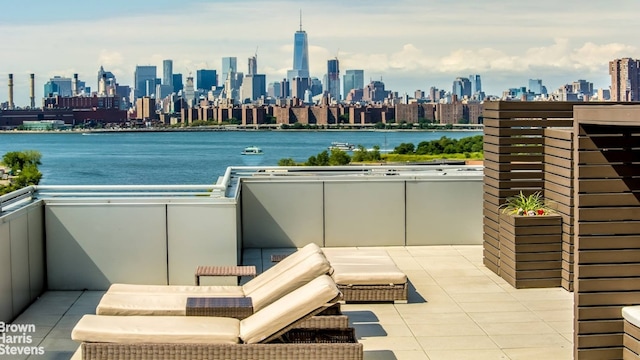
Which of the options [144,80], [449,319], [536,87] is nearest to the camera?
[449,319]

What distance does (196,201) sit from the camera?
A: 7.91 m

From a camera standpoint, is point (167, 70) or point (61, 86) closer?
point (167, 70)

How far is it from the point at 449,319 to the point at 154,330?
2.64 m

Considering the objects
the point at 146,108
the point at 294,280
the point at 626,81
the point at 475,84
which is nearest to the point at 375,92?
the point at 475,84

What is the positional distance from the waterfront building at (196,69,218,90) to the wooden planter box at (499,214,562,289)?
15828cm

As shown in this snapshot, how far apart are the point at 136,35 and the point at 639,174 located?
12060 centimetres

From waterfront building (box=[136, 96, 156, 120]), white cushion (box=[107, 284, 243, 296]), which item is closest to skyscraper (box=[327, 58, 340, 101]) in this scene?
waterfront building (box=[136, 96, 156, 120])

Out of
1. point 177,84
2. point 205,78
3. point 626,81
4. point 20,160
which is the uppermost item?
point 205,78

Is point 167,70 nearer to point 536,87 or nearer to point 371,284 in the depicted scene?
point 536,87

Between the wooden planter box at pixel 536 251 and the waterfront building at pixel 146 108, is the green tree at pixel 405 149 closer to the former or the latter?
the waterfront building at pixel 146 108

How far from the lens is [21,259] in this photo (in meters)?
7.19

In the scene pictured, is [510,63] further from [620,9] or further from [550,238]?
[550,238]

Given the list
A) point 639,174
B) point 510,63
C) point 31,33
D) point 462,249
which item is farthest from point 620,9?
point 31,33

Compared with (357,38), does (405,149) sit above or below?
below
